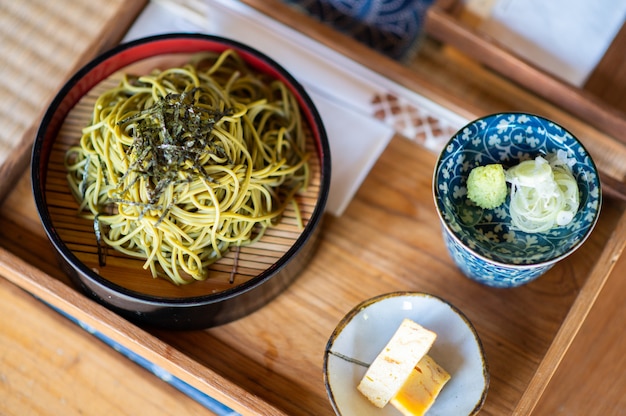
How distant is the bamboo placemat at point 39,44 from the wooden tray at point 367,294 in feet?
0.95

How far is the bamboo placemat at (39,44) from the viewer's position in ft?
5.31

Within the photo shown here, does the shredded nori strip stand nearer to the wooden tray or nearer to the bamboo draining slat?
the bamboo draining slat

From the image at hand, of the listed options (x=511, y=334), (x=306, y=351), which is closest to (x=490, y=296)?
(x=511, y=334)

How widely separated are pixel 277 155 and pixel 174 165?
247 millimetres

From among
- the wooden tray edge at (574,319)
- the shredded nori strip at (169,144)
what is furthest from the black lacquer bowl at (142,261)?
the wooden tray edge at (574,319)

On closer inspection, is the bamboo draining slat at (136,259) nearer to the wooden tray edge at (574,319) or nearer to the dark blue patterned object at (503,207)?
the dark blue patterned object at (503,207)

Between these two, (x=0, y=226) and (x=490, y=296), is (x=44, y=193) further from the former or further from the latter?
(x=490, y=296)

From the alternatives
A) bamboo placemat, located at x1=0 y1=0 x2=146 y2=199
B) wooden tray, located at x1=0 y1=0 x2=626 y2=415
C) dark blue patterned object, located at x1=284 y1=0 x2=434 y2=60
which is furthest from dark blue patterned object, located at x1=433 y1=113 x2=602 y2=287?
bamboo placemat, located at x1=0 y1=0 x2=146 y2=199

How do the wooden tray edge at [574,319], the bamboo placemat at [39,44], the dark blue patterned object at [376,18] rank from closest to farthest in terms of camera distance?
the wooden tray edge at [574,319], the bamboo placemat at [39,44], the dark blue patterned object at [376,18]

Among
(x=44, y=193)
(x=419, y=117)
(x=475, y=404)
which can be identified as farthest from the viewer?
(x=419, y=117)

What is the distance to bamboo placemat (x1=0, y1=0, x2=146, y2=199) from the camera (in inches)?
63.7

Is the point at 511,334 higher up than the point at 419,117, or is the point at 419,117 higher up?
the point at 419,117

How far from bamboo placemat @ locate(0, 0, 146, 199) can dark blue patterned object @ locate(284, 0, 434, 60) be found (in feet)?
1.89

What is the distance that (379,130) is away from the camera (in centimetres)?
152
